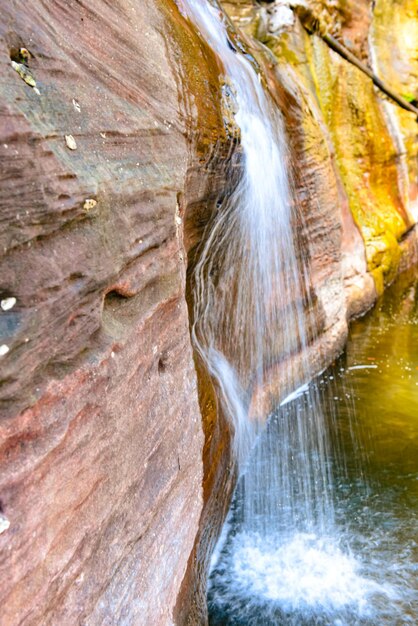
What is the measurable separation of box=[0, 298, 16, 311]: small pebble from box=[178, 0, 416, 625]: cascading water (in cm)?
239

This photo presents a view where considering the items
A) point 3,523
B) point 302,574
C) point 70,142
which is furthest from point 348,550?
point 70,142

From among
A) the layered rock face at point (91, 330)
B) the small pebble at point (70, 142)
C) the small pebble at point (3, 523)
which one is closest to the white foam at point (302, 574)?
the layered rock face at point (91, 330)

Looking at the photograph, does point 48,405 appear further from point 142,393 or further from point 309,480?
point 309,480

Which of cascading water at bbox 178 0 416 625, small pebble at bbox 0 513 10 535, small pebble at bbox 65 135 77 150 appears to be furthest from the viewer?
cascading water at bbox 178 0 416 625

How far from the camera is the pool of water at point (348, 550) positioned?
3.52 m

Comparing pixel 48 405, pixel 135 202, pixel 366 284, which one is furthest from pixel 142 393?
pixel 366 284

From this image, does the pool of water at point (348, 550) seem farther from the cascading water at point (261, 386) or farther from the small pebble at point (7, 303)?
the small pebble at point (7, 303)

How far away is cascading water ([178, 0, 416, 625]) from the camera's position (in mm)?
3695

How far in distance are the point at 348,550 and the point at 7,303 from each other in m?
3.34

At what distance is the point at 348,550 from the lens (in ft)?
13.1

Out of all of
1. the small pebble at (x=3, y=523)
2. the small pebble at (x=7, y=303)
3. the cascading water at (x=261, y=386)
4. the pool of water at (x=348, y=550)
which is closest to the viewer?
the small pebble at (x=3, y=523)

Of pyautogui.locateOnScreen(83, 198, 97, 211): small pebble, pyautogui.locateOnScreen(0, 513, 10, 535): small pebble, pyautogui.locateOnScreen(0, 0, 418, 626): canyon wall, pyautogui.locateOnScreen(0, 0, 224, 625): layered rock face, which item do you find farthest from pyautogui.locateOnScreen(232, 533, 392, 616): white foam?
pyautogui.locateOnScreen(83, 198, 97, 211): small pebble

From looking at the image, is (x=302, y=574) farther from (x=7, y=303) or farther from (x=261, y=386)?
(x=7, y=303)

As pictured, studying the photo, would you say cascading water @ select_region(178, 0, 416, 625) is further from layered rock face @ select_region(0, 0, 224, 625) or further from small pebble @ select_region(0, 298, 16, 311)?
small pebble @ select_region(0, 298, 16, 311)
